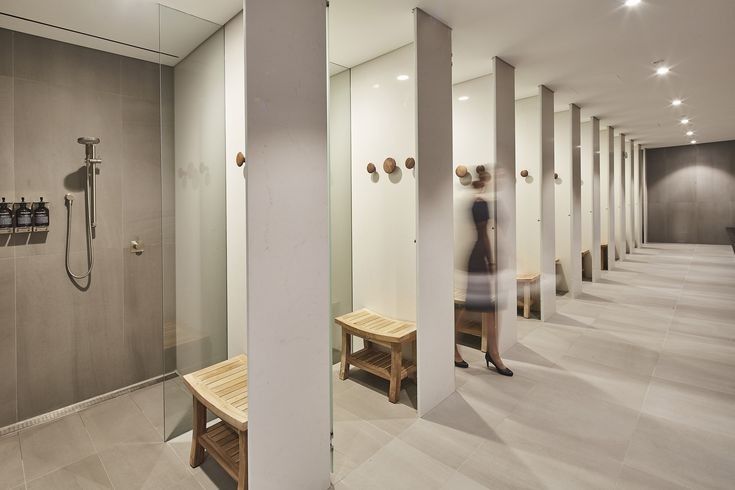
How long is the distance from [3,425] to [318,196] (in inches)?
105

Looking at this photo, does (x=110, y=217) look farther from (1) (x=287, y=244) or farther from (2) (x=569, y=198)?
(2) (x=569, y=198)

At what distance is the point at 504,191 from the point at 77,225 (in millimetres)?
3593

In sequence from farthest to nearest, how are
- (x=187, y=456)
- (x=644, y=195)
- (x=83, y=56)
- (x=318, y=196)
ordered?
1. (x=644, y=195)
2. (x=83, y=56)
3. (x=187, y=456)
4. (x=318, y=196)

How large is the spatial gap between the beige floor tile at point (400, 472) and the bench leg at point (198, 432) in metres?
0.83

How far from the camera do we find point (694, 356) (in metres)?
3.47

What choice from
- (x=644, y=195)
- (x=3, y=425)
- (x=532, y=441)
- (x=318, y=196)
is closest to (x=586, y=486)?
(x=532, y=441)

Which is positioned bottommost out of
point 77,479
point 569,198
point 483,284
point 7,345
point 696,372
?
point 77,479

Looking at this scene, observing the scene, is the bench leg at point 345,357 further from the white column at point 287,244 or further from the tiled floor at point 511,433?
the white column at point 287,244

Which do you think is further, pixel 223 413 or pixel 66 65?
pixel 66 65

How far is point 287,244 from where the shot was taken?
175cm

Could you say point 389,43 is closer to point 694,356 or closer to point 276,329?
point 276,329

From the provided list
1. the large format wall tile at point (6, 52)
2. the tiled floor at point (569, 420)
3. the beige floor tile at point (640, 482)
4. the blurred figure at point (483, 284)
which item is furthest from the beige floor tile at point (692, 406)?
the large format wall tile at point (6, 52)

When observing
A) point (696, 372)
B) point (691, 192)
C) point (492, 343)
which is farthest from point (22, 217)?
point (691, 192)

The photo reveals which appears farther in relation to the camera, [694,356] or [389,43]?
[694,356]
